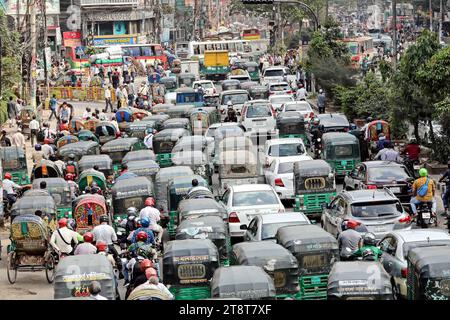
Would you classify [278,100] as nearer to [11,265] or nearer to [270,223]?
[270,223]

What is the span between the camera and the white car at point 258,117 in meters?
44.4

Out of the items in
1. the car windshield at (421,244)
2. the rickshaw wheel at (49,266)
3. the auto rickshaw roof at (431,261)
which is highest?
the auto rickshaw roof at (431,261)

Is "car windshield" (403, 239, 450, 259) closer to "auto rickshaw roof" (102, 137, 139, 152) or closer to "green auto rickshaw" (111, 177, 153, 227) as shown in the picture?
"green auto rickshaw" (111, 177, 153, 227)

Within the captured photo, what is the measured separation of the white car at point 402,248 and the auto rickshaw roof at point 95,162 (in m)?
14.7

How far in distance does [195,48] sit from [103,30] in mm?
32473

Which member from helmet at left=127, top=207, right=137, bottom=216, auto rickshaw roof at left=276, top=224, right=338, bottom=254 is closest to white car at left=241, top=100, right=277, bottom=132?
helmet at left=127, top=207, right=137, bottom=216

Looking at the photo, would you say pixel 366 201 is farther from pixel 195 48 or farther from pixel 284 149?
pixel 195 48

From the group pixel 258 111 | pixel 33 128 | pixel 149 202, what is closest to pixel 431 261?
pixel 149 202

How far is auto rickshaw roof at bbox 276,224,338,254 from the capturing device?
20266mm

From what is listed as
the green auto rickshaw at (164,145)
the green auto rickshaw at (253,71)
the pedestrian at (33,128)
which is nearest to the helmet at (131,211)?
the green auto rickshaw at (164,145)

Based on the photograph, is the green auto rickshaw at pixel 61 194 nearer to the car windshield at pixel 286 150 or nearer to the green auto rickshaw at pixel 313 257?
the car windshield at pixel 286 150

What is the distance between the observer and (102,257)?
1964cm

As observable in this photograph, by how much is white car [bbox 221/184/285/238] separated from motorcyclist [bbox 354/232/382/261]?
456 centimetres

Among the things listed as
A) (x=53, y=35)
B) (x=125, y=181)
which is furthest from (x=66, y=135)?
(x=53, y=35)
